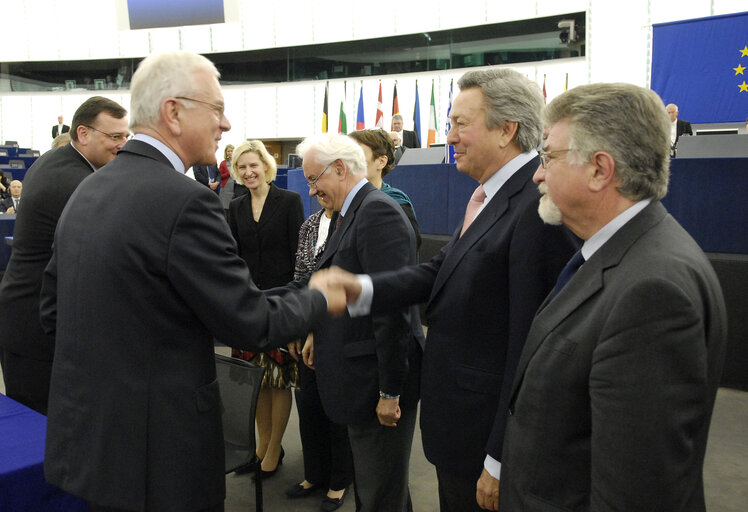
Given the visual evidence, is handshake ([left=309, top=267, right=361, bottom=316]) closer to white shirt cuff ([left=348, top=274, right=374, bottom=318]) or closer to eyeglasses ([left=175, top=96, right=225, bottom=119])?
white shirt cuff ([left=348, top=274, right=374, bottom=318])

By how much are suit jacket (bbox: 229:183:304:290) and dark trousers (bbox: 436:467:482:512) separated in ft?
6.52

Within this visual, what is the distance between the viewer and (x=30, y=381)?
2385 mm

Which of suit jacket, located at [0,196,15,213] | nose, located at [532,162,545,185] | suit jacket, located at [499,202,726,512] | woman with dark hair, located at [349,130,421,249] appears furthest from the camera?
suit jacket, located at [0,196,15,213]

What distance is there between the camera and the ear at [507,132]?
165 centimetres

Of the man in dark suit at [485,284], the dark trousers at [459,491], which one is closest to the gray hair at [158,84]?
the man in dark suit at [485,284]

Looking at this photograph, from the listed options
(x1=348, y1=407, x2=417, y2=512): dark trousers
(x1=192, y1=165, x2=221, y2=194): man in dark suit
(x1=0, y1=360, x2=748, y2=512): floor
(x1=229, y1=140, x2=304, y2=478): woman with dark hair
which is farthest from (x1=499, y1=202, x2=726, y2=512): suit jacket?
(x1=192, y1=165, x2=221, y2=194): man in dark suit

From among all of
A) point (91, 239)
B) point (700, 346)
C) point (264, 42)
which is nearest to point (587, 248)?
point (700, 346)

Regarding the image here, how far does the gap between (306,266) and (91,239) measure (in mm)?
1682

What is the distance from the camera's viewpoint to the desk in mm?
1612

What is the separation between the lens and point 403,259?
2.16 meters

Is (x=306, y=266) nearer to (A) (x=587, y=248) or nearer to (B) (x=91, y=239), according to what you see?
(B) (x=91, y=239)

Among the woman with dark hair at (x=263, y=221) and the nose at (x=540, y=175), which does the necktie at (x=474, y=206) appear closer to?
the nose at (x=540, y=175)

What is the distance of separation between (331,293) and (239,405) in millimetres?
1066

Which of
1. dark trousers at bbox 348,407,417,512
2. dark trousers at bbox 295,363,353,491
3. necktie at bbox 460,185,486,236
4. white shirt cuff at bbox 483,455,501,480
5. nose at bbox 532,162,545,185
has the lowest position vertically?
dark trousers at bbox 295,363,353,491
